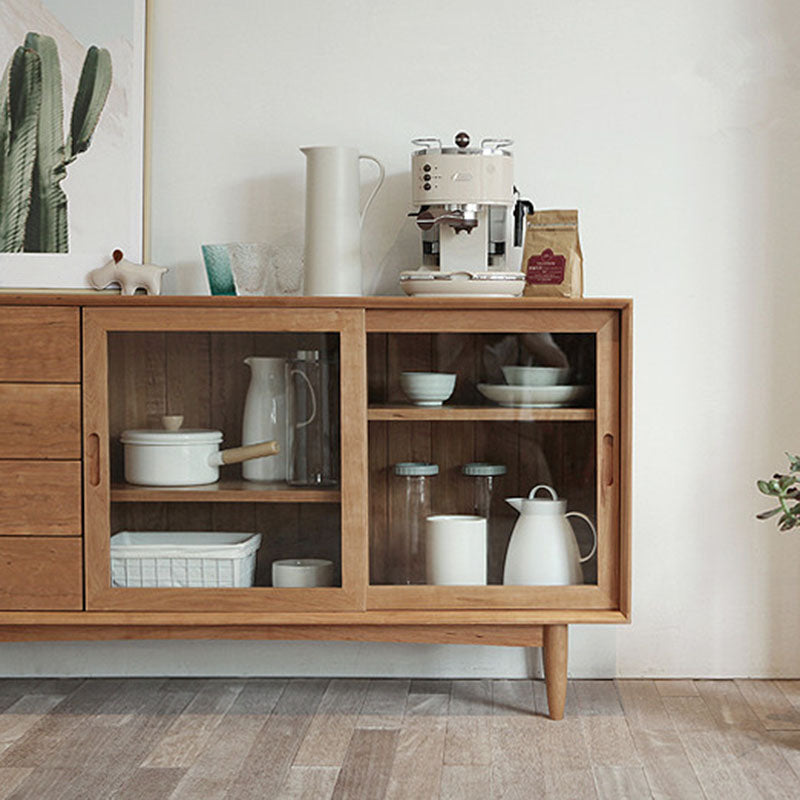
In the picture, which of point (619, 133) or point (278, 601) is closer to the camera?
point (278, 601)

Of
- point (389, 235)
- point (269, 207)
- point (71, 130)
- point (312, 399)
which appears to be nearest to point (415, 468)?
point (312, 399)

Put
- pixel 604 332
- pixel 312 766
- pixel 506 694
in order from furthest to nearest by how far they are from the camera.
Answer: pixel 506 694 < pixel 604 332 < pixel 312 766

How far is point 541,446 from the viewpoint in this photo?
2.64 metres

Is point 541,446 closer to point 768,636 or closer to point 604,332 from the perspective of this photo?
point 604,332

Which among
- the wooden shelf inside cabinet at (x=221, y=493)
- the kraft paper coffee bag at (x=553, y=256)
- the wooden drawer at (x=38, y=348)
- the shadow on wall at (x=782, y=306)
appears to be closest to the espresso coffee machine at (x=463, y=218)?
the kraft paper coffee bag at (x=553, y=256)

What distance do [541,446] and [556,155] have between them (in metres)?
0.75

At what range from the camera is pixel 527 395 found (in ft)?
8.66

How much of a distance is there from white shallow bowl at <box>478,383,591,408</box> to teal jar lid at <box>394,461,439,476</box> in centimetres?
20

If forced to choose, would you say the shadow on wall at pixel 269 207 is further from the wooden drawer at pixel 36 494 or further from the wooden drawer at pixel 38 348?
the wooden drawer at pixel 36 494

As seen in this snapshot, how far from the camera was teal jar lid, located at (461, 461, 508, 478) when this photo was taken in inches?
104

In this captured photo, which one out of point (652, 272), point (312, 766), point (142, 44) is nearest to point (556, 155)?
point (652, 272)

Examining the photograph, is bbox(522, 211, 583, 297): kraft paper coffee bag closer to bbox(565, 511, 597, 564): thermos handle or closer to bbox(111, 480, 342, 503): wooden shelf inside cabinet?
bbox(565, 511, 597, 564): thermos handle

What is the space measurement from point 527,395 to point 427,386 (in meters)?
0.22

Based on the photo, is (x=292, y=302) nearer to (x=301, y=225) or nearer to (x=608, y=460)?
(x=301, y=225)
